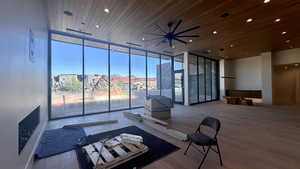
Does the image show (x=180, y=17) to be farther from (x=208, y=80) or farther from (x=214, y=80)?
(x=214, y=80)

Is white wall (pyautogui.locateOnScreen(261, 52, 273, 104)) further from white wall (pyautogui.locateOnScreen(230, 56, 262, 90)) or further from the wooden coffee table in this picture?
the wooden coffee table

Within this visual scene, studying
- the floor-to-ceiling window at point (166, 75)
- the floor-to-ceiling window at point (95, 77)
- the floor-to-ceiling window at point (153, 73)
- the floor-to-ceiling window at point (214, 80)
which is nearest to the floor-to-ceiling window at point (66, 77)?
the floor-to-ceiling window at point (95, 77)

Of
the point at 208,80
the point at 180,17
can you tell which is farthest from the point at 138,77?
the point at 208,80

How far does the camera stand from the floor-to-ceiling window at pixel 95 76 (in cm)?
534

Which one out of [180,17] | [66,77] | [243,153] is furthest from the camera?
[66,77]

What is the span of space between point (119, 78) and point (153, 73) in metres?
2.28

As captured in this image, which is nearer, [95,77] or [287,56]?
[95,77]

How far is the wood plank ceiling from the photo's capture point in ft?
11.1

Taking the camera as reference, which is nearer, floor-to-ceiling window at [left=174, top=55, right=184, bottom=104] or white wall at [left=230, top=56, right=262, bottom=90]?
floor-to-ceiling window at [left=174, top=55, right=184, bottom=104]

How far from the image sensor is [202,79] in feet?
30.8

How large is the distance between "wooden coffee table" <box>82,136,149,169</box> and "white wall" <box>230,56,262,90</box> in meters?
11.1

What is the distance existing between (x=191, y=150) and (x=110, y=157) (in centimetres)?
163

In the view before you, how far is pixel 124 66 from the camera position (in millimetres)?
6941

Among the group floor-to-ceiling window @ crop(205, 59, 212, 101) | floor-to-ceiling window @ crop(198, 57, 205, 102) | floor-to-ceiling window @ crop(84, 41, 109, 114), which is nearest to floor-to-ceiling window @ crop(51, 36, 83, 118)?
floor-to-ceiling window @ crop(84, 41, 109, 114)
